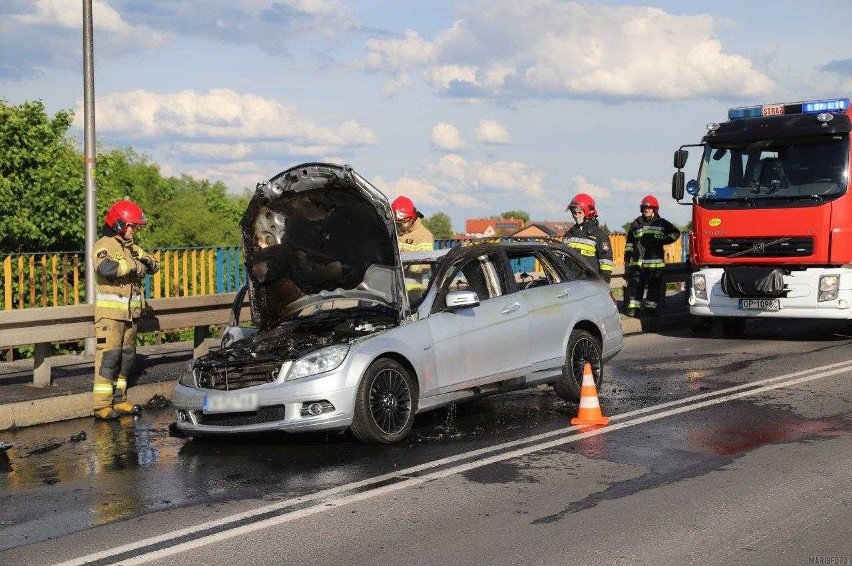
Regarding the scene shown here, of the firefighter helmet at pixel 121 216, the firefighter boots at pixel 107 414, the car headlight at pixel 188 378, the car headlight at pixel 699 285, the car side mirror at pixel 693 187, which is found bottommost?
the firefighter boots at pixel 107 414

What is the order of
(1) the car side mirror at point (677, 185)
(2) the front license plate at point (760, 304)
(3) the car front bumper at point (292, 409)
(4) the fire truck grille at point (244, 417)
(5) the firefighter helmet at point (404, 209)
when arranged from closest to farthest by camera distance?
(3) the car front bumper at point (292, 409), (4) the fire truck grille at point (244, 417), (5) the firefighter helmet at point (404, 209), (2) the front license plate at point (760, 304), (1) the car side mirror at point (677, 185)

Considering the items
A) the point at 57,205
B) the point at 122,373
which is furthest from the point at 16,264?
the point at 57,205

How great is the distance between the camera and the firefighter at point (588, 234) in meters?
16.4

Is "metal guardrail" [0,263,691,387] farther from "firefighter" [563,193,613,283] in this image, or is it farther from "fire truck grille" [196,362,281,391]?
"firefighter" [563,193,613,283]

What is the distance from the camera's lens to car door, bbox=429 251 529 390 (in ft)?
31.1

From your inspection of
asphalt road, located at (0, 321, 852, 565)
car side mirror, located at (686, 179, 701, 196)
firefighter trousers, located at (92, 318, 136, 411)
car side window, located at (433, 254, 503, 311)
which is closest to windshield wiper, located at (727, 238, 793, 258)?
car side mirror, located at (686, 179, 701, 196)

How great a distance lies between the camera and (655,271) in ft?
60.7

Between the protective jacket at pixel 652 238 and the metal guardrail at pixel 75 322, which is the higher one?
the protective jacket at pixel 652 238

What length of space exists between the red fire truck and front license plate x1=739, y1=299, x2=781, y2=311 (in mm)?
14

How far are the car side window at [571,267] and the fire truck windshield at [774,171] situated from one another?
5.29m

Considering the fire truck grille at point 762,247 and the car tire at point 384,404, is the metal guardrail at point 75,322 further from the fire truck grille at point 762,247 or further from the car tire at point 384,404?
the fire truck grille at point 762,247

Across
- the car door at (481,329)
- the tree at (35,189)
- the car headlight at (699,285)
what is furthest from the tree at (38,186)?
the car door at (481,329)

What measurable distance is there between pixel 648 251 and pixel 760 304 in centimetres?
269

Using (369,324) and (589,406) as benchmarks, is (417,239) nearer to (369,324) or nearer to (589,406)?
(369,324)
